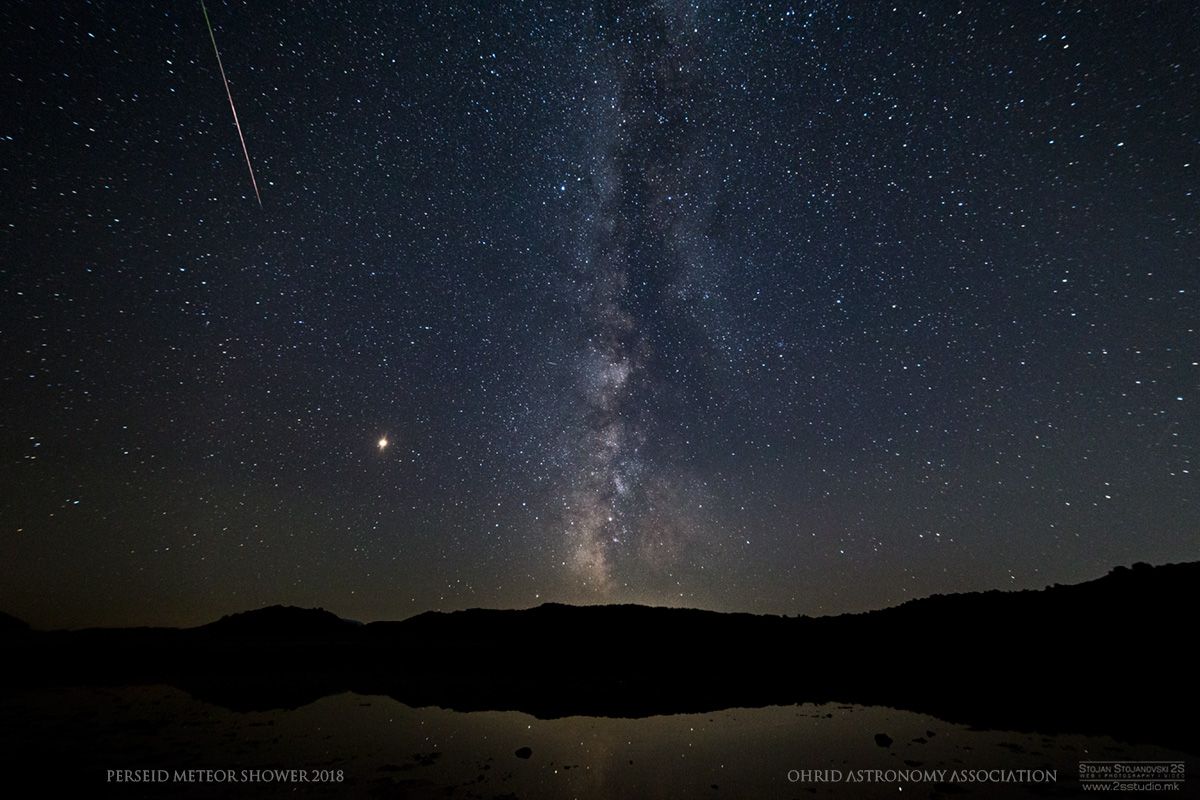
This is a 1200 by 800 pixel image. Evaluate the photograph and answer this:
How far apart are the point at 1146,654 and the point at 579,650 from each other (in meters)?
27.8

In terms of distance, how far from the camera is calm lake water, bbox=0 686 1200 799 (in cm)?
707

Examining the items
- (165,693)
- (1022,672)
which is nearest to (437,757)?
(165,693)

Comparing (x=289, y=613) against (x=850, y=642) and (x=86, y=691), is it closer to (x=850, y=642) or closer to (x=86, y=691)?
(x=86, y=691)

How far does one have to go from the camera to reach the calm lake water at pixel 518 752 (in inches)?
279

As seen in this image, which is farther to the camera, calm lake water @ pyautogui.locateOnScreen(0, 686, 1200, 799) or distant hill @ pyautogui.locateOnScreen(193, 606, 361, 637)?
distant hill @ pyautogui.locateOnScreen(193, 606, 361, 637)

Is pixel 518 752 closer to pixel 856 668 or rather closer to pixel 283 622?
pixel 856 668

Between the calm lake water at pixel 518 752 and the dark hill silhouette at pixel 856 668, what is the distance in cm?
174

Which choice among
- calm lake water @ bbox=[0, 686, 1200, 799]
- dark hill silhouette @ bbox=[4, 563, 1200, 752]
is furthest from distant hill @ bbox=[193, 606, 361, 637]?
calm lake water @ bbox=[0, 686, 1200, 799]

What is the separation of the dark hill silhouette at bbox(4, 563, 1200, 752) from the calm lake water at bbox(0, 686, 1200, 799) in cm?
174

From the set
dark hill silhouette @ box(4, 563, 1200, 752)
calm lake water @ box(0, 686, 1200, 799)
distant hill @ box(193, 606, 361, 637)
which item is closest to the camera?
calm lake water @ box(0, 686, 1200, 799)

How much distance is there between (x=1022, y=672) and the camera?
17734 mm

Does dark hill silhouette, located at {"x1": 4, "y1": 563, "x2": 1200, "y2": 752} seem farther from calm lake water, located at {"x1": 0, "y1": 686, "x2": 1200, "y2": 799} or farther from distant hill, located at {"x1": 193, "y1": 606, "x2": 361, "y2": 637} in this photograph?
distant hill, located at {"x1": 193, "y1": 606, "x2": 361, "y2": 637}

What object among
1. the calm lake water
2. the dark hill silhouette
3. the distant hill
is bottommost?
the distant hill

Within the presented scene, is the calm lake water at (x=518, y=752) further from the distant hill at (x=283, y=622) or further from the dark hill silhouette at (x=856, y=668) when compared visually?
the distant hill at (x=283, y=622)
